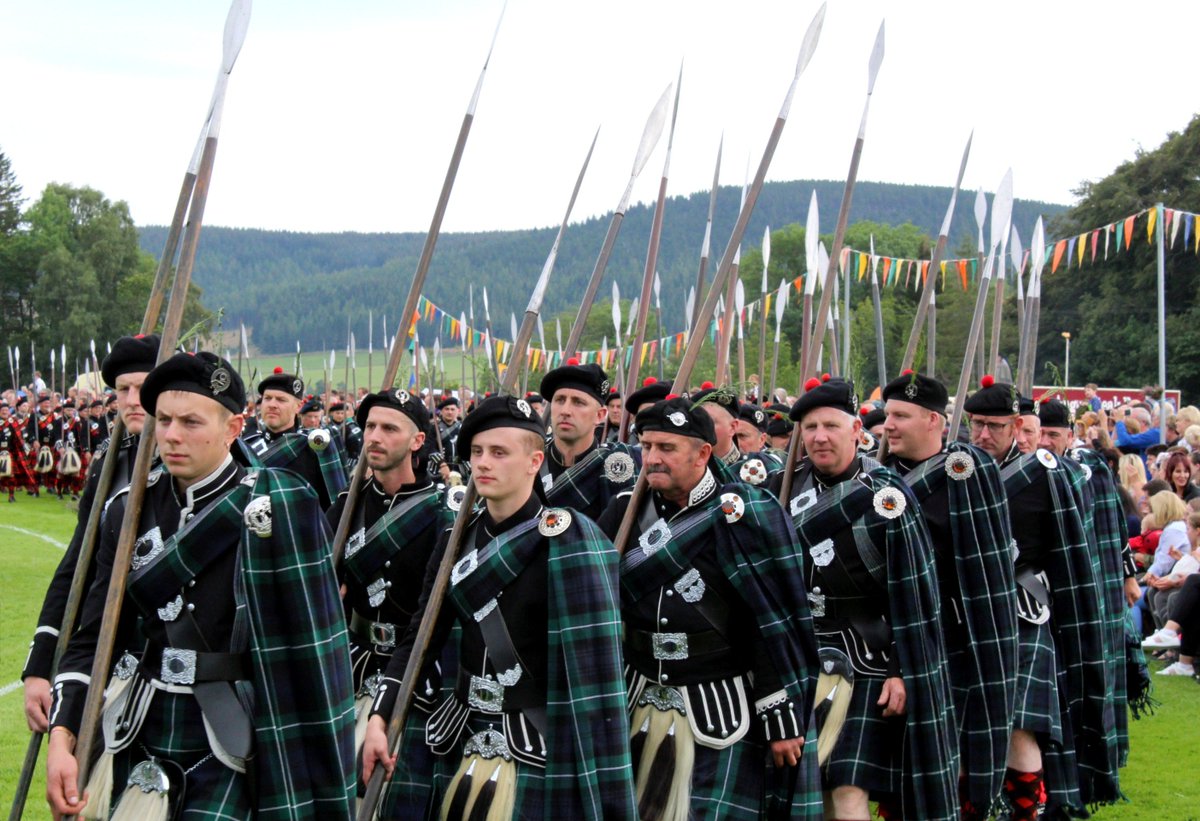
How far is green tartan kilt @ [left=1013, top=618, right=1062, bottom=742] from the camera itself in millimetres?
7109

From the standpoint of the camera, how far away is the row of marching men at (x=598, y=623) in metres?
4.09

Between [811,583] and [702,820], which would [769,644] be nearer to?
[702,820]

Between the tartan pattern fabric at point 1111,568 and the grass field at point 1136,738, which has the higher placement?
the tartan pattern fabric at point 1111,568

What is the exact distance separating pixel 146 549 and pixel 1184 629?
10186mm

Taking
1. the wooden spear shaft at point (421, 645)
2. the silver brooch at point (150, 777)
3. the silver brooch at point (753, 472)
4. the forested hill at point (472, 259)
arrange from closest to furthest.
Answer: the silver brooch at point (150, 777)
the wooden spear shaft at point (421, 645)
the silver brooch at point (753, 472)
the forested hill at point (472, 259)

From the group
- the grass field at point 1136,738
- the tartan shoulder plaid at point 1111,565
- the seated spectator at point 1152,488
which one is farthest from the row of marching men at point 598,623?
the seated spectator at point 1152,488

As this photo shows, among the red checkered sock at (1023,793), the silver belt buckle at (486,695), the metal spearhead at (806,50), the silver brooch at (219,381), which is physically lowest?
→ the red checkered sock at (1023,793)

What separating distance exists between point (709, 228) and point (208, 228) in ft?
486

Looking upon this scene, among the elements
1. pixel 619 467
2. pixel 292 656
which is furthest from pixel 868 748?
pixel 292 656

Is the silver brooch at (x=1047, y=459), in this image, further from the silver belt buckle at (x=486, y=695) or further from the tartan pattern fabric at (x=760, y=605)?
the silver belt buckle at (x=486, y=695)

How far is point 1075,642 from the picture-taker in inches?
301

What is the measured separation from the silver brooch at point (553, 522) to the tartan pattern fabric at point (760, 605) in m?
0.68

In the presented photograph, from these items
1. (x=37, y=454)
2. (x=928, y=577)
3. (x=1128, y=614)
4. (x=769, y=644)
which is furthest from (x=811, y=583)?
(x=37, y=454)

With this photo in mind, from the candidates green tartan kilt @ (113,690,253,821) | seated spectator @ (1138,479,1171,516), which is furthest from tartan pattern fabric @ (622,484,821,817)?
seated spectator @ (1138,479,1171,516)
